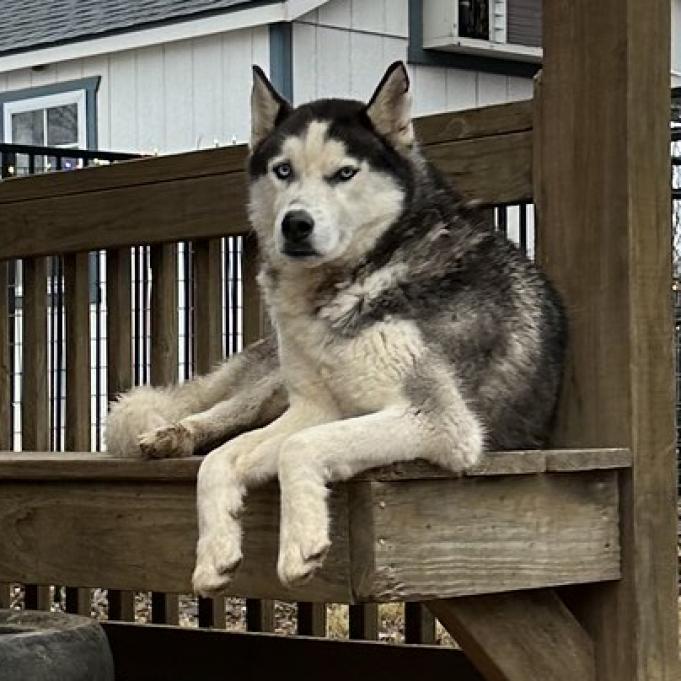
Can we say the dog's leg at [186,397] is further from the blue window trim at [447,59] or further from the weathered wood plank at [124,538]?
the blue window trim at [447,59]

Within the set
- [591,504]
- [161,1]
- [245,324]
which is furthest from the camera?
[161,1]

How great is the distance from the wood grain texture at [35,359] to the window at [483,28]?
27.8 feet

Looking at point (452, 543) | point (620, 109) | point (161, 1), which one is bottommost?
point (452, 543)

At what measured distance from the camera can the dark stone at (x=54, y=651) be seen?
303 centimetres

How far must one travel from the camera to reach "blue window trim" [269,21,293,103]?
39.8ft

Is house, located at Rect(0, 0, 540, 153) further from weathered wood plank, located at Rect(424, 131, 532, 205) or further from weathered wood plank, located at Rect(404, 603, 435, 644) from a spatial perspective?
weathered wood plank, located at Rect(424, 131, 532, 205)

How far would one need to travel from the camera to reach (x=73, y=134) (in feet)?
44.2

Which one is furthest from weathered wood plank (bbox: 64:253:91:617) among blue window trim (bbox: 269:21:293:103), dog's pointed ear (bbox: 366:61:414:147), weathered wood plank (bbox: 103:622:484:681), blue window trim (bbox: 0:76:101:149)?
blue window trim (bbox: 0:76:101:149)

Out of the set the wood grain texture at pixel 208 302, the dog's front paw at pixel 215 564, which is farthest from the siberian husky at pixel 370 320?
the wood grain texture at pixel 208 302

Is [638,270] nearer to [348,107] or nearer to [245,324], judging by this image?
[348,107]

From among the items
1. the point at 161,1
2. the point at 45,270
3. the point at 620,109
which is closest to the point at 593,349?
the point at 620,109

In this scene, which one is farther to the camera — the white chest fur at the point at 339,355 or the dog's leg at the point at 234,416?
the dog's leg at the point at 234,416

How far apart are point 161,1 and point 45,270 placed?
8.42 metres

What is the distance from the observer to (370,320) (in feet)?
10.0
